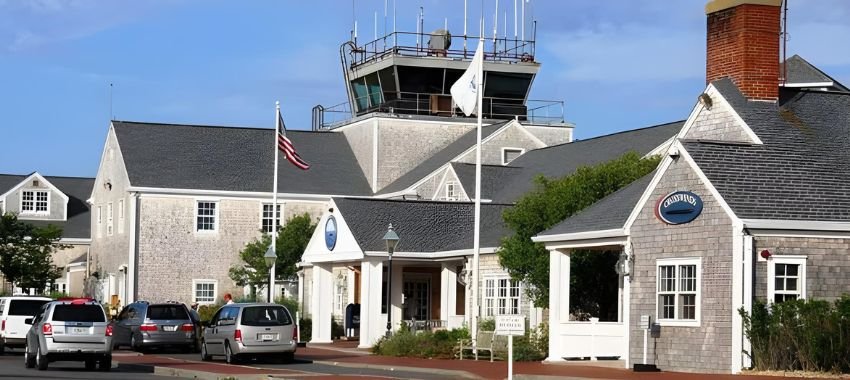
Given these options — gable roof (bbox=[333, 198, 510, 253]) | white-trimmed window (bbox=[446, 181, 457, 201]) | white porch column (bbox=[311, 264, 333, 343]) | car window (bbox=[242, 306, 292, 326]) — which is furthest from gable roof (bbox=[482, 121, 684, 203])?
car window (bbox=[242, 306, 292, 326])

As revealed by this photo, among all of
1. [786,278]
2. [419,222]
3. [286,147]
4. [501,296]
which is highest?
[286,147]

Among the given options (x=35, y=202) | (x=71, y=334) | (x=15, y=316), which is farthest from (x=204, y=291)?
(x=71, y=334)

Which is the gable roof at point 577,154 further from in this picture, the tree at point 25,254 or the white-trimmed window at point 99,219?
the tree at point 25,254

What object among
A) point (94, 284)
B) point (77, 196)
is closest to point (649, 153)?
point (94, 284)

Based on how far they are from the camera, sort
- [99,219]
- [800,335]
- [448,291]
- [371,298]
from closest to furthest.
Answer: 1. [800,335]
2. [371,298]
3. [448,291]
4. [99,219]

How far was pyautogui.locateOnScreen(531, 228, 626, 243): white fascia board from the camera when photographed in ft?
104

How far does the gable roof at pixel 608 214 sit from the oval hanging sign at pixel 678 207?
132cm

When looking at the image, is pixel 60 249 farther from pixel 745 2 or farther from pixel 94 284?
pixel 745 2

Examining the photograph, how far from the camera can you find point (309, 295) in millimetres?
54250

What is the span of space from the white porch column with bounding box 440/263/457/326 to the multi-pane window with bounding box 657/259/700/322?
14507 millimetres

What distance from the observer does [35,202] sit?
79.0 meters

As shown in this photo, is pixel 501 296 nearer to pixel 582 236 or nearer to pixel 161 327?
pixel 582 236

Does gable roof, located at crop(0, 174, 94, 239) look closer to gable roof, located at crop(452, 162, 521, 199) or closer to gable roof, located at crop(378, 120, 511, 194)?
gable roof, located at crop(378, 120, 511, 194)

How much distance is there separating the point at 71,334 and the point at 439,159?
3328 cm
